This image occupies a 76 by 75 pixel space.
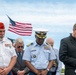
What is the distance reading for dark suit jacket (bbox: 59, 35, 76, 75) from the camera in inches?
311

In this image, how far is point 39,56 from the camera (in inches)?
339

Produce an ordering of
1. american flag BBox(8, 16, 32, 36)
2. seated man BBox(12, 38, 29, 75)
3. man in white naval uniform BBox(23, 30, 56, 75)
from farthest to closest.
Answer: american flag BBox(8, 16, 32, 36), seated man BBox(12, 38, 29, 75), man in white naval uniform BBox(23, 30, 56, 75)

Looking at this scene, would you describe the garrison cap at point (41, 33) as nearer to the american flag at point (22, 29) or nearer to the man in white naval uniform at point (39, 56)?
the man in white naval uniform at point (39, 56)

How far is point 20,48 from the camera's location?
9578 mm

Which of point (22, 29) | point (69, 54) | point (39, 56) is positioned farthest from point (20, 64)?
point (22, 29)

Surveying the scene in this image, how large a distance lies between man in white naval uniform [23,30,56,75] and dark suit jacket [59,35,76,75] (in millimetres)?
680

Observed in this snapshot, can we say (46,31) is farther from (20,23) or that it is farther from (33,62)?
(20,23)

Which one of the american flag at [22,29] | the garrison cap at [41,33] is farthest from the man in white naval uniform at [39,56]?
the american flag at [22,29]

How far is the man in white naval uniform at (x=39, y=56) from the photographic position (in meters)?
8.52

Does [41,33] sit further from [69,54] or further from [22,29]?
[22,29]

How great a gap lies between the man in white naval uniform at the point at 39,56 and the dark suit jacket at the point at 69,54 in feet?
2.23

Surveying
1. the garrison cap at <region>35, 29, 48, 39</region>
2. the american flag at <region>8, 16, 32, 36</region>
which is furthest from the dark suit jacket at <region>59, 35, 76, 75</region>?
the american flag at <region>8, 16, 32, 36</region>

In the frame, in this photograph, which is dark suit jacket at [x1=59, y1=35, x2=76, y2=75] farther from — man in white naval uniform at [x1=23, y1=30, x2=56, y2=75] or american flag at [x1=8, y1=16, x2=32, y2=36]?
american flag at [x1=8, y1=16, x2=32, y2=36]

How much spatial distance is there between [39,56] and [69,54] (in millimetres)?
904
